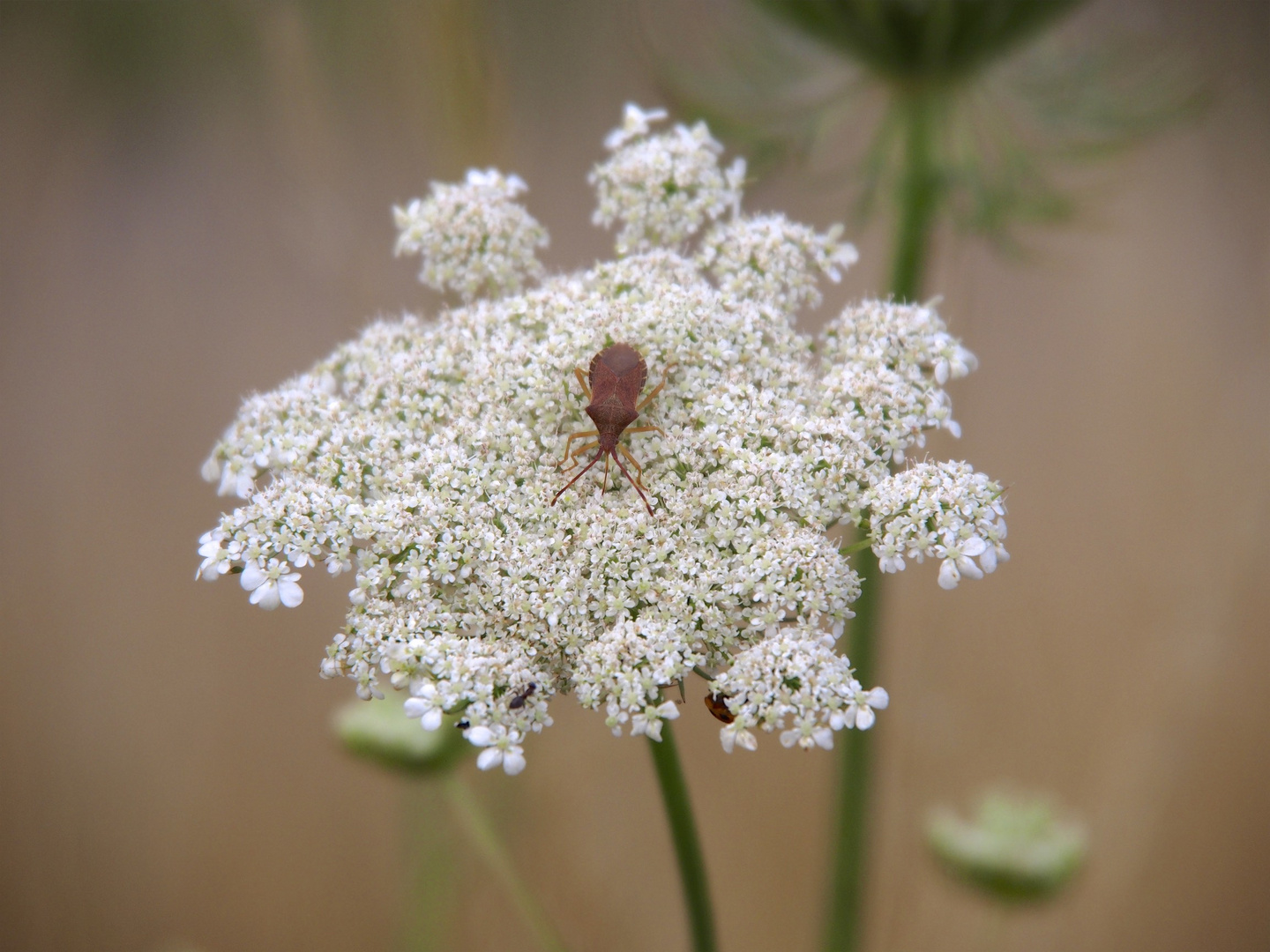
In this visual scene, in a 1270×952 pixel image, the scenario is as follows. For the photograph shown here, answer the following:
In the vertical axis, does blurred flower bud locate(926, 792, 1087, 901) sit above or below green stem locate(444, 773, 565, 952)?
above

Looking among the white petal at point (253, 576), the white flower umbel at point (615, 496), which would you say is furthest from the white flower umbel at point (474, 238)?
the white petal at point (253, 576)

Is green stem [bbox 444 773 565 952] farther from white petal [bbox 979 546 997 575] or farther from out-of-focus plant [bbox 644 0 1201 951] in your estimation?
white petal [bbox 979 546 997 575]

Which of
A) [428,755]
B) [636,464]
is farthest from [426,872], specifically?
[636,464]

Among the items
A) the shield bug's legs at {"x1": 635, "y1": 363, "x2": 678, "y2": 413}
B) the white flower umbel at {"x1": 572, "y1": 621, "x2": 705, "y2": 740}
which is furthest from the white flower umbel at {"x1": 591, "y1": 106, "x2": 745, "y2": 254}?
the white flower umbel at {"x1": 572, "y1": 621, "x2": 705, "y2": 740}

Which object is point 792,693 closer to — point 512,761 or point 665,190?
point 512,761

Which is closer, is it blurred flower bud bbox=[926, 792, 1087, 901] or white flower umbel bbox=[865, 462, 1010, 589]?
white flower umbel bbox=[865, 462, 1010, 589]

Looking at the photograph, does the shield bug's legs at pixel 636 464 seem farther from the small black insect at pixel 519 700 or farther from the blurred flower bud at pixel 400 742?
the blurred flower bud at pixel 400 742
